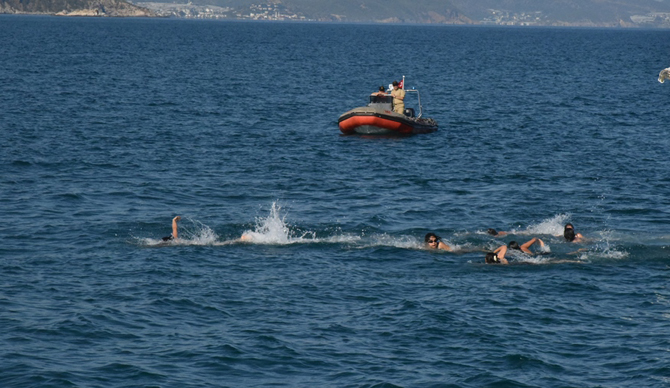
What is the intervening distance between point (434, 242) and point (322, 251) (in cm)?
322

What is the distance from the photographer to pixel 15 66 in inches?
3152

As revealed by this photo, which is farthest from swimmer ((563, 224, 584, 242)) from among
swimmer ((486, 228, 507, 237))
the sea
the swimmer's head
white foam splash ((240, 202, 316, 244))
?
white foam splash ((240, 202, 316, 244))

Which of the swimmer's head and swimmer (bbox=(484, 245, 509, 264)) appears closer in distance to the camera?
swimmer (bbox=(484, 245, 509, 264))

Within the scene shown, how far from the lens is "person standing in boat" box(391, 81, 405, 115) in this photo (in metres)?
43.2

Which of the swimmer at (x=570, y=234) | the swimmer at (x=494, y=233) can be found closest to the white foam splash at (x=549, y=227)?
the swimmer at (x=494, y=233)

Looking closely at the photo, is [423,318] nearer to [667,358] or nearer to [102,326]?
[667,358]

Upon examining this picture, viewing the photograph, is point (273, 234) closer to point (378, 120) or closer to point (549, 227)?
point (549, 227)

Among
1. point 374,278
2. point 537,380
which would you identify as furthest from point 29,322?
point 537,380

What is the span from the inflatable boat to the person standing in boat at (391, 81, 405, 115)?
225 mm

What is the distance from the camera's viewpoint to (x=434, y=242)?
82.4 feet

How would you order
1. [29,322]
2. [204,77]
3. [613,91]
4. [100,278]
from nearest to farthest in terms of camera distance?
[29,322] → [100,278] → [613,91] → [204,77]

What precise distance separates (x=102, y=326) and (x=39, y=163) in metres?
18.0

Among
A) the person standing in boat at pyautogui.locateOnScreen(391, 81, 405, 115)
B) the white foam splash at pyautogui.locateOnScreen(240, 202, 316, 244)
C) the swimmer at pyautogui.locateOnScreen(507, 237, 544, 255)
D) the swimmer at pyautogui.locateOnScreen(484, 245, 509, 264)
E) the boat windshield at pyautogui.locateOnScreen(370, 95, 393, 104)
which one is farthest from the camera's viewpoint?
the boat windshield at pyautogui.locateOnScreen(370, 95, 393, 104)

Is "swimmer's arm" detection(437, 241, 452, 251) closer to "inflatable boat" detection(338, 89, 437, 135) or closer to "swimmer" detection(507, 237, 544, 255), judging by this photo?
"swimmer" detection(507, 237, 544, 255)
